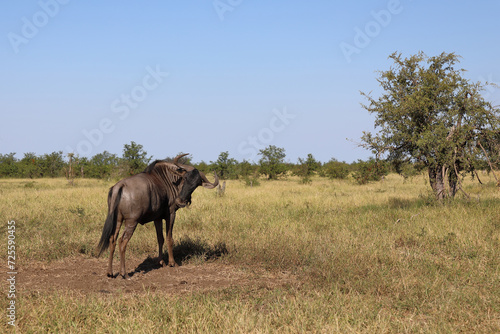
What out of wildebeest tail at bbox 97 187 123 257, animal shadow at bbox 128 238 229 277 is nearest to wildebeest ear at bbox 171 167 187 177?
wildebeest tail at bbox 97 187 123 257

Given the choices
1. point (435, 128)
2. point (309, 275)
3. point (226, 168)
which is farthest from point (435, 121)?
point (226, 168)

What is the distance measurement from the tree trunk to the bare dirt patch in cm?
907

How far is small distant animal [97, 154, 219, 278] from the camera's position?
666 centimetres

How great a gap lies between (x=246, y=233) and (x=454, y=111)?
8.79m

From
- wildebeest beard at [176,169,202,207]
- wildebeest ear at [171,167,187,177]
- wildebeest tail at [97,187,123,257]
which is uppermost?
wildebeest ear at [171,167,187,177]

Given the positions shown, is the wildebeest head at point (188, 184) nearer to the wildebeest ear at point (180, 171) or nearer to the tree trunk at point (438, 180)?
the wildebeest ear at point (180, 171)

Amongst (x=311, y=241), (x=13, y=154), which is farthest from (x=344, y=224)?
(x=13, y=154)

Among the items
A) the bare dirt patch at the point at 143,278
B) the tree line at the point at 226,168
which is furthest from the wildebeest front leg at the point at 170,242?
the tree line at the point at 226,168

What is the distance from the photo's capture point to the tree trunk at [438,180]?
13630mm

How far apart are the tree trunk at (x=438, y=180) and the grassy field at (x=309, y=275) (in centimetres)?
149

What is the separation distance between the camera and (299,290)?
593 centimetres

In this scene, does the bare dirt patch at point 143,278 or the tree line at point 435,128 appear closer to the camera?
the bare dirt patch at point 143,278

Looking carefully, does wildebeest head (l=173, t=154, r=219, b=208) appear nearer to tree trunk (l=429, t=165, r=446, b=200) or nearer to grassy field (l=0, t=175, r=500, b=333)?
grassy field (l=0, t=175, r=500, b=333)

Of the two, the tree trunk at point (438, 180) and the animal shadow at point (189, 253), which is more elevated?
the tree trunk at point (438, 180)
